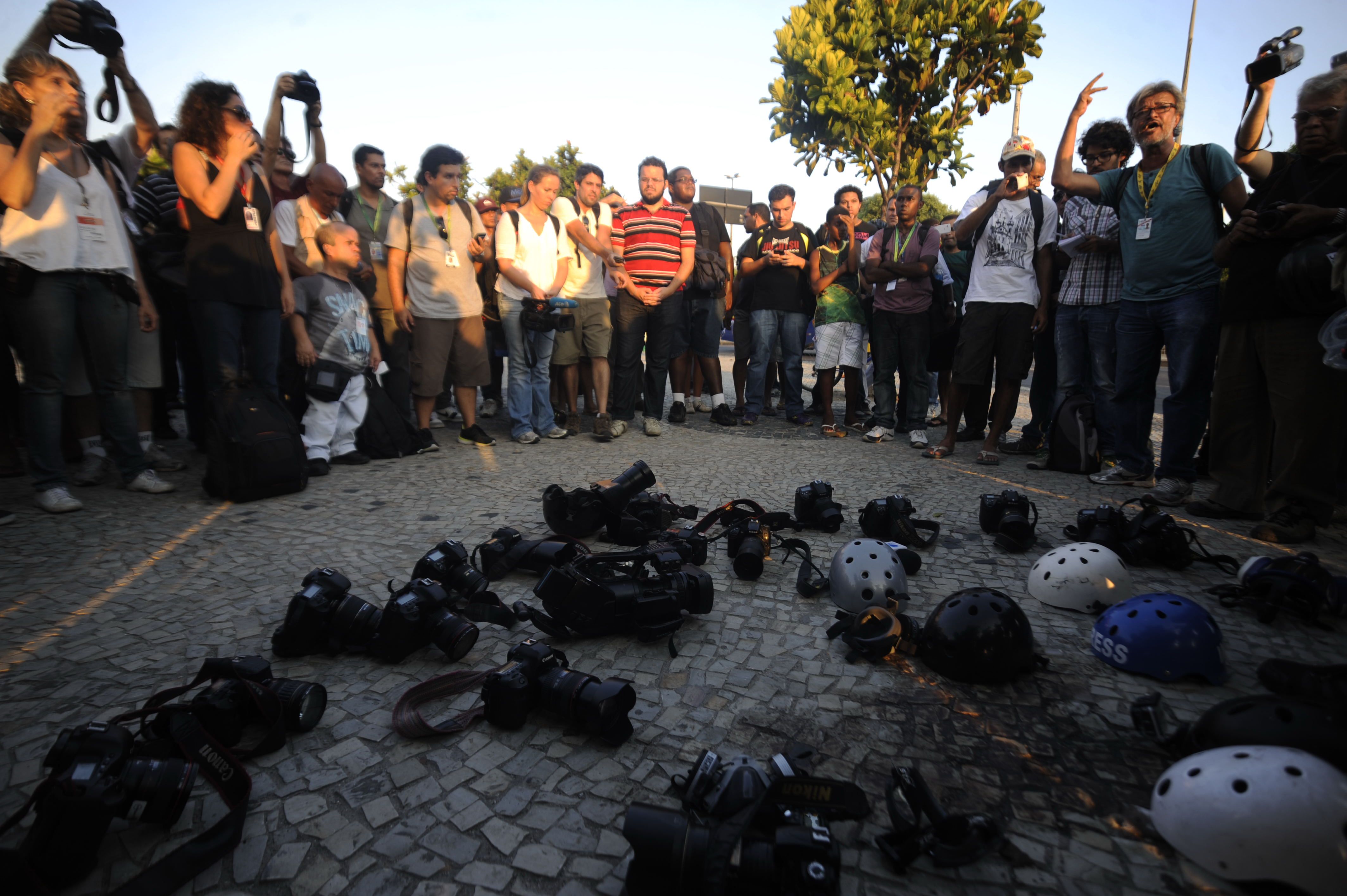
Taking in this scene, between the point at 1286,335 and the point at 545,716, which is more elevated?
the point at 1286,335

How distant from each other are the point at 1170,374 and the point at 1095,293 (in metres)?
1.03

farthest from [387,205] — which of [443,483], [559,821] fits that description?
[559,821]

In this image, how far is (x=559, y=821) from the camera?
6.21 ft

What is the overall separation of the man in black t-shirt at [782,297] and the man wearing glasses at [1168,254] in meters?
3.25

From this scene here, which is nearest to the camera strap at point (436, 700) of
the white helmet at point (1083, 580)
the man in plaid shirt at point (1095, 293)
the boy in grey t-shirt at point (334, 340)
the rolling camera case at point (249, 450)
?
the white helmet at point (1083, 580)

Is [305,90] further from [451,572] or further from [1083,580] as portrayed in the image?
[1083,580]

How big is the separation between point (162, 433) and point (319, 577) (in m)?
5.31

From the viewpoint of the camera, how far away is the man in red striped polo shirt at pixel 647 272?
756cm

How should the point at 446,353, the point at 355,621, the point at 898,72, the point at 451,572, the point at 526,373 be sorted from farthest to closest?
the point at 898,72
the point at 526,373
the point at 446,353
the point at 451,572
the point at 355,621

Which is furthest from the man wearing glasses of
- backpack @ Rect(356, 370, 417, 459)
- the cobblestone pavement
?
backpack @ Rect(356, 370, 417, 459)

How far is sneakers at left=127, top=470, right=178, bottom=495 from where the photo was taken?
491 cm

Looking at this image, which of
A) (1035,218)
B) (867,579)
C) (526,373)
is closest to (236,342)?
(526,373)

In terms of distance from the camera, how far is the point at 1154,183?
5078 millimetres

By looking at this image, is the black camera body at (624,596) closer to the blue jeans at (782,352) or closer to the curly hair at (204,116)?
the curly hair at (204,116)
